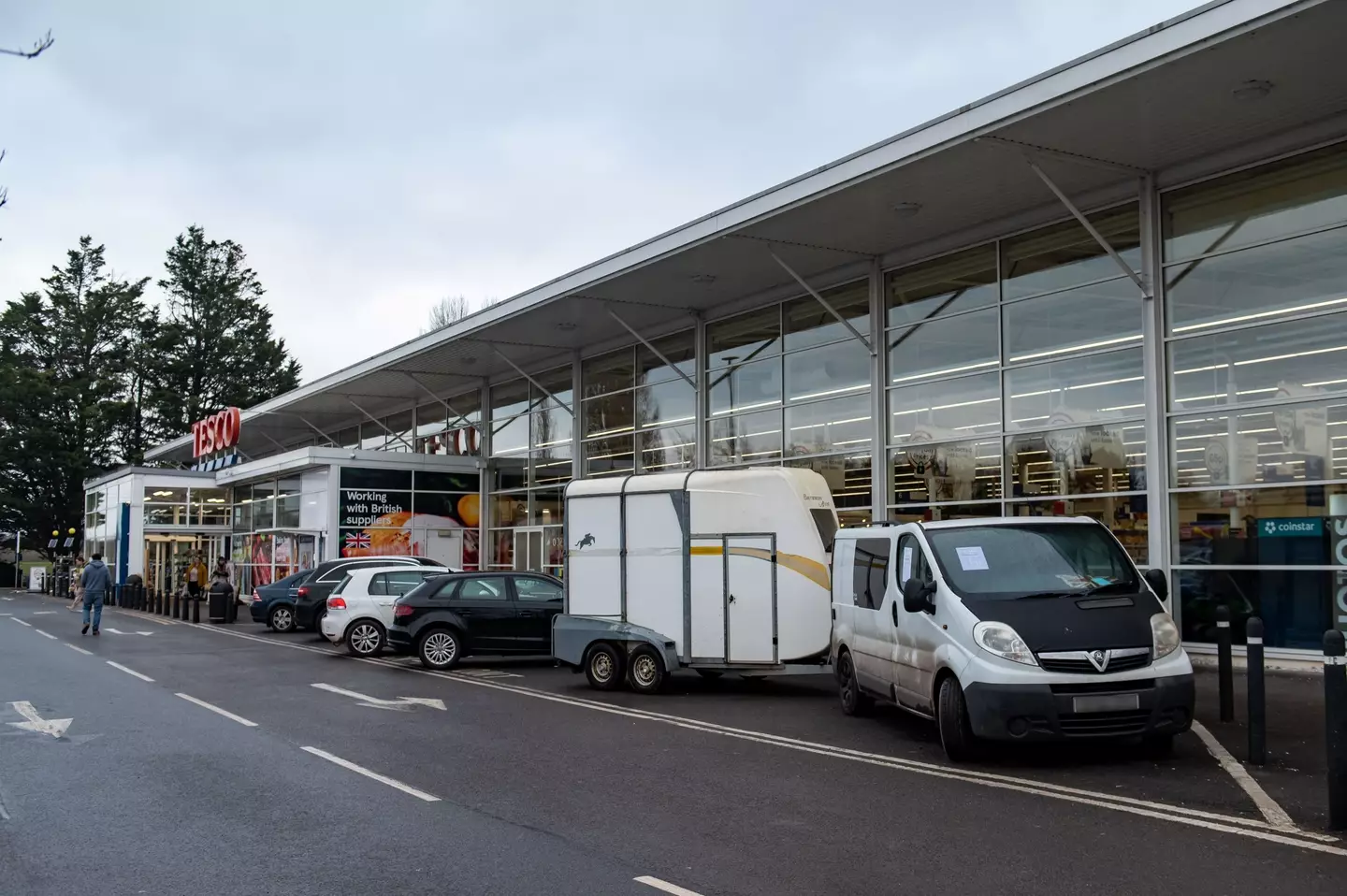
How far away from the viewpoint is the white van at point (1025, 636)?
8.92 m

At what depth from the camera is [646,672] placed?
1493 centimetres

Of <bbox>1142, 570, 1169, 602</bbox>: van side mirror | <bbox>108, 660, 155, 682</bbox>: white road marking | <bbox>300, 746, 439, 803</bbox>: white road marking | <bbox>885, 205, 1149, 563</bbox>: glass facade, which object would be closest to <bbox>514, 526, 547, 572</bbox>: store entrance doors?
<bbox>885, 205, 1149, 563</bbox>: glass facade

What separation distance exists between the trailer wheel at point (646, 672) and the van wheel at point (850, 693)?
2836mm

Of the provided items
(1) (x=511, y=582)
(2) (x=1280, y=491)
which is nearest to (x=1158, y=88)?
(2) (x=1280, y=491)

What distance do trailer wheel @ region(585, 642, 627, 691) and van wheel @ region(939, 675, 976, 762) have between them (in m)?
6.40

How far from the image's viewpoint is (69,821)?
768 centimetres

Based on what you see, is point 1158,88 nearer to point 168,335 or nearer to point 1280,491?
point 1280,491

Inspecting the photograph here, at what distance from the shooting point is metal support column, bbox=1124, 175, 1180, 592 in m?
16.9

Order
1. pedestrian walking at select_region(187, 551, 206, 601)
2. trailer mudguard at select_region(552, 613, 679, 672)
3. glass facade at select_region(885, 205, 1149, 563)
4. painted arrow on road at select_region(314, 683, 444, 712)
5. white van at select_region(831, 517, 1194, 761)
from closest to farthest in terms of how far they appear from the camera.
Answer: white van at select_region(831, 517, 1194, 761)
painted arrow on road at select_region(314, 683, 444, 712)
trailer mudguard at select_region(552, 613, 679, 672)
glass facade at select_region(885, 205, 1149, 563)
pedestrian walking at select_region(187, 551, 206, 601)

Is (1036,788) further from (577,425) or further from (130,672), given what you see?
(577,425)

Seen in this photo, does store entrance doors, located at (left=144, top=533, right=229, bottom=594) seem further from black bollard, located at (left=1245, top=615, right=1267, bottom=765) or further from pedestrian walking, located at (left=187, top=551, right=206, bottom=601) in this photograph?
black bollard, located at (left=1245, top=615, right=1267, bottom=765)

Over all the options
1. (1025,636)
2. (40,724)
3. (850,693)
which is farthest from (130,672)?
(1025,636)

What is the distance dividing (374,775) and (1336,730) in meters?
6.78

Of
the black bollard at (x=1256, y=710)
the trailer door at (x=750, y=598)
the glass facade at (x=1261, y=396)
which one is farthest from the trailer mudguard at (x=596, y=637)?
the glass facade at (x=1261, y=396)
